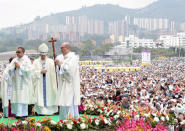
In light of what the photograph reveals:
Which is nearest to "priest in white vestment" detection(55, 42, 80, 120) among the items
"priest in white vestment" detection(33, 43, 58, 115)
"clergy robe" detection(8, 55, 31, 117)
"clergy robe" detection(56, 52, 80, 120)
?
"clergy robe" detection(56, 52, 80, 120)

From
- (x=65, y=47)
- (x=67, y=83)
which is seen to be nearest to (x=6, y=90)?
(x=67, y=83)

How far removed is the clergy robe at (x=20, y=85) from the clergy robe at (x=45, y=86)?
0.24 metres

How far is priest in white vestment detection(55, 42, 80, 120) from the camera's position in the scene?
721cm

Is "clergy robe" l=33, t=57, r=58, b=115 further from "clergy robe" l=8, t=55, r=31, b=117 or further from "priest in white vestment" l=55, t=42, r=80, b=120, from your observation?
"priest in white vestment" l=55, t=42, r=80, b=120

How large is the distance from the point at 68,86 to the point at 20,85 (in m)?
1.24

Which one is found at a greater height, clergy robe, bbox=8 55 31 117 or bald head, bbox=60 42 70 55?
bald head, bbox=60 42 70 55

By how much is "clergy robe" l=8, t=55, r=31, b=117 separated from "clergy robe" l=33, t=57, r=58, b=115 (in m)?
0.24

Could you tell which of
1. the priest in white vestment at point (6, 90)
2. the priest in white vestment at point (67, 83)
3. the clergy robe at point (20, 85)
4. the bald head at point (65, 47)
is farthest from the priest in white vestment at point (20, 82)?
the bald head at point (65, 47)

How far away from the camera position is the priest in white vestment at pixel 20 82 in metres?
7.82

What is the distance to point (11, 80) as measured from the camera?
26.4ft

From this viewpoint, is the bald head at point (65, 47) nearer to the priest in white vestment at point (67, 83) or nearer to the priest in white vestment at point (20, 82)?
the priest in white vestment at point (67, 83)

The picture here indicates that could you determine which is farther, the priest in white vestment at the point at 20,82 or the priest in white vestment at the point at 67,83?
the priest in white vestment at the point at 20,82

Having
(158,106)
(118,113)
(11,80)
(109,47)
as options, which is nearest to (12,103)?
(11,80)

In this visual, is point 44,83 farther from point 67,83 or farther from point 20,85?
point 67,83
